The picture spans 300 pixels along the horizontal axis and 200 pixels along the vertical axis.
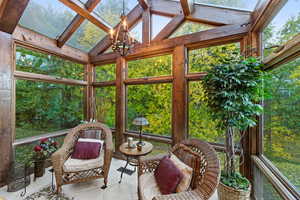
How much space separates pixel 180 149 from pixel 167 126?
1.05 meters

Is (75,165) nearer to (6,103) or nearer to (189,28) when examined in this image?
(6,103)

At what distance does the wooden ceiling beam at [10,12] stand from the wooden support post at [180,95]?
2604 mm

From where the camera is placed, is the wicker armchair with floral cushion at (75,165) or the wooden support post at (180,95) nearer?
the wicker armchair with floral cushion at (75,165)

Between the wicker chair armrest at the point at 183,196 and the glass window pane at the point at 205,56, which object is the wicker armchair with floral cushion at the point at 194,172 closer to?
the wicker chair armrest at the point at 183,196

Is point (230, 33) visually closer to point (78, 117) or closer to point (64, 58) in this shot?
point (64, 58)

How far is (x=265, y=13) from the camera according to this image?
1.64m

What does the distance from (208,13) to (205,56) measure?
784mm

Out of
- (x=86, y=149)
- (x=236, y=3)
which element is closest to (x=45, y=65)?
(x=86, y=149)

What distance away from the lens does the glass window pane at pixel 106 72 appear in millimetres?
3588

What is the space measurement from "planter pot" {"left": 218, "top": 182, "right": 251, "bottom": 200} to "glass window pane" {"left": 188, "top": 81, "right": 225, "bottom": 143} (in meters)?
0.91

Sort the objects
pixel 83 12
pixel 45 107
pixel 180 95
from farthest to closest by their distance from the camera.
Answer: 1. pixel 45 107
2. pixel 180 95
3. pixel 83 12

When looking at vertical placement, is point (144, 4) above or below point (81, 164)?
above

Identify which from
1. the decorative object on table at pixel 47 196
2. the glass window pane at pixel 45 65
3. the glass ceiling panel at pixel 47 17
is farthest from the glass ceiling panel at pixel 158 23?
the decorative object on table at pixel 47 196

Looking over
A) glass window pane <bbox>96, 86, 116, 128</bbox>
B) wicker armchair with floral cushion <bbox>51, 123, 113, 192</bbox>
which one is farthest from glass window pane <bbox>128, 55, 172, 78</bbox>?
wicker armchair with floral cushion <bbox>51, 123, 113, 192</bbox>
